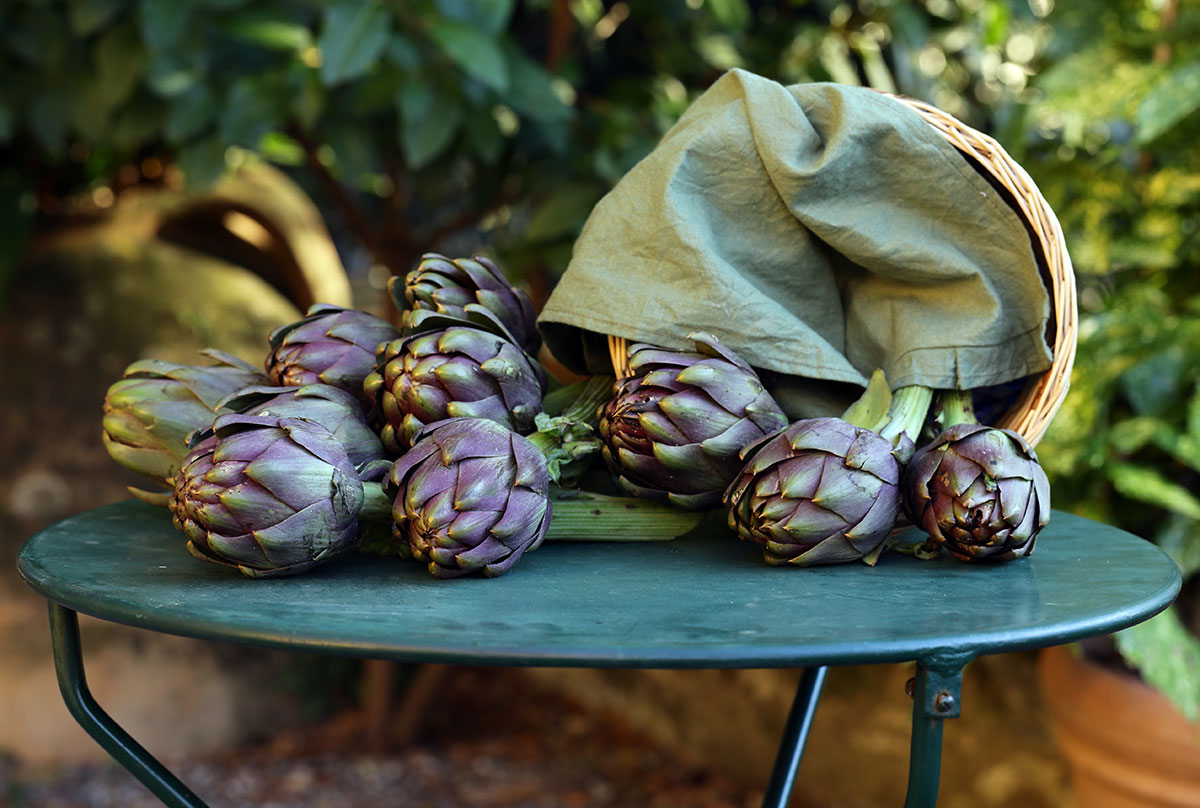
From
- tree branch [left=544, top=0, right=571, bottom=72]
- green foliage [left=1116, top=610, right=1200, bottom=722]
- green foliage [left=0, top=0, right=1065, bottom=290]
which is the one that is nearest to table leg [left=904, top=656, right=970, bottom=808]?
green foliage [left=1116, top=610, right=1200, bottom=722]

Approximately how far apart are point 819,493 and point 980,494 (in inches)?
3.3

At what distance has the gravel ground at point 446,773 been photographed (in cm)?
150

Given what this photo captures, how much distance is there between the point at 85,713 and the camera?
0.58 meters

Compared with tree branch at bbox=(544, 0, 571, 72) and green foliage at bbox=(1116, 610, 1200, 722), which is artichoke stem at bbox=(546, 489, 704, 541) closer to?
green foliage at bbox=(1116, 610, 1200, 722)

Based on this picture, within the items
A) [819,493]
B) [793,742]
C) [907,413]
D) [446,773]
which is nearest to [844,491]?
[819,493]

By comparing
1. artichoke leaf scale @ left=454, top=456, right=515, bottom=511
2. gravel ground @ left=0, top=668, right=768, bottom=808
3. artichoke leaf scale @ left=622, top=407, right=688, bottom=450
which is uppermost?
artichoke leaf scale @ left=622, top=407, right=688, bottom=450

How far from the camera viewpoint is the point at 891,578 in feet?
1.80

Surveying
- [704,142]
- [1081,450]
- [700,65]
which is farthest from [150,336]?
[1081,450]

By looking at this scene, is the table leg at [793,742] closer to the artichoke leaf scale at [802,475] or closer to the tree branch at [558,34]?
the artichoke leaf scale at [802,475]

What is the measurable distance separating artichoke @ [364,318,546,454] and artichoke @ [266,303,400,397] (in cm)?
3

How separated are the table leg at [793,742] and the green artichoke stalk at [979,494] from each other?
29 centimetres

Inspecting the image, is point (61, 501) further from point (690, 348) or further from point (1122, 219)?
point (1122, 219)

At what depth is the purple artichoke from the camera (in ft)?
1.79

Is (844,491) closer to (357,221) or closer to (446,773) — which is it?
(357,221)
